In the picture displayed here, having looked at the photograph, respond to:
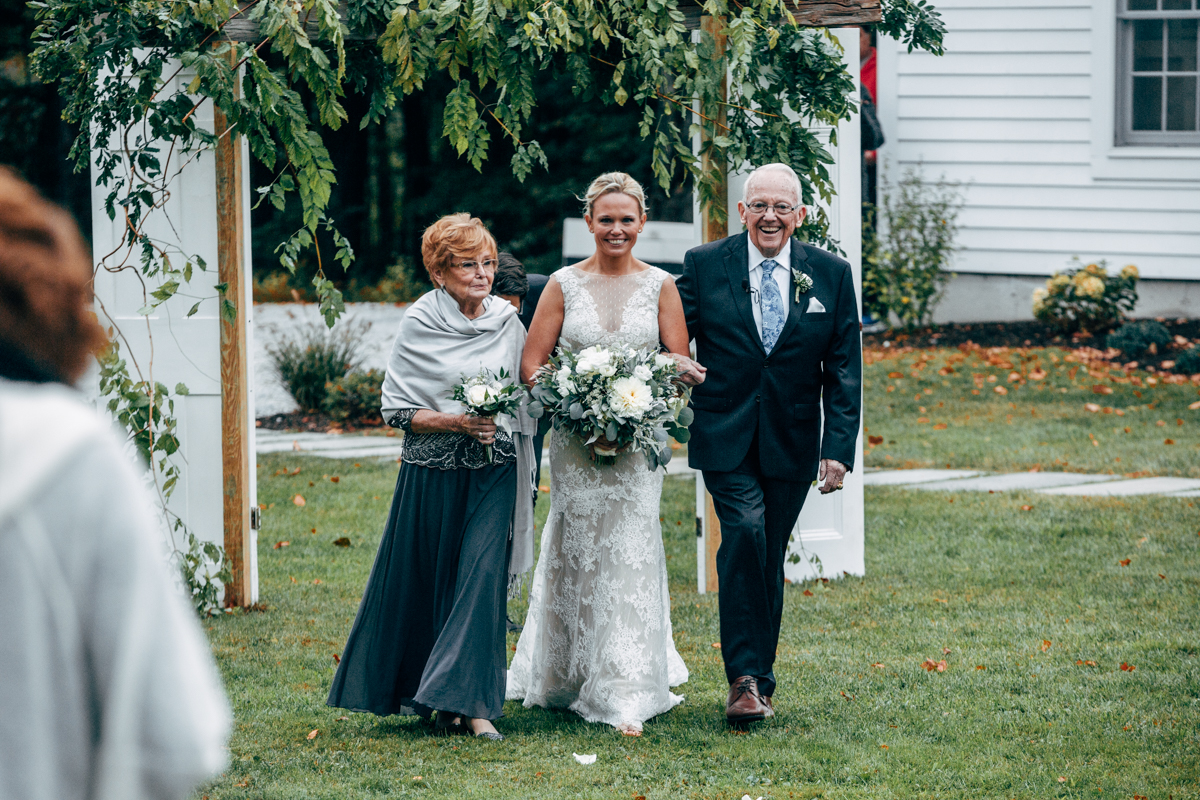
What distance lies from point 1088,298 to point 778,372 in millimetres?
8915

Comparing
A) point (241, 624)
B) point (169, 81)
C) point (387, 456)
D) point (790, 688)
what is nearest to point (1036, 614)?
point (790, 688)

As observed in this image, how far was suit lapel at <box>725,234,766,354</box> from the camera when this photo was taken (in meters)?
5.06

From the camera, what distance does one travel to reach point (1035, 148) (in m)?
13.8

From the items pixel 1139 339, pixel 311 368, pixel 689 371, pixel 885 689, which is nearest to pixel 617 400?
pixel 689 371

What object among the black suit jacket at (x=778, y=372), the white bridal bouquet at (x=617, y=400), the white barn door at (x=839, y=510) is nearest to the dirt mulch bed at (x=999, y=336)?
the white barn door at (x=839, y=510)

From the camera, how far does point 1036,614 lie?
6316 millimetres

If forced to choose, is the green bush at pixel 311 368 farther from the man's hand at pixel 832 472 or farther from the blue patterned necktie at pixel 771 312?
the man's hand at pixel 832 472

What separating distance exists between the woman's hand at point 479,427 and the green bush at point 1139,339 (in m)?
9.30

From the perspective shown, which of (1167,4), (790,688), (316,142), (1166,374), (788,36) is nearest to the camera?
(790,688)

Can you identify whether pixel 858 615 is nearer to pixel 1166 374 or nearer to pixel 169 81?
pixel 169 81

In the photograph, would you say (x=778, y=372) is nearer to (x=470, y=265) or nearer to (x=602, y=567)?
(x=602, y=567)

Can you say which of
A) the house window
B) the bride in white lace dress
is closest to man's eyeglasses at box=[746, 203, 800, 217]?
the bride in white lace dress

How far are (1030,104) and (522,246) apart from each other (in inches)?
386

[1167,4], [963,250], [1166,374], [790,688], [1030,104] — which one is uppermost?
[1167,4]
